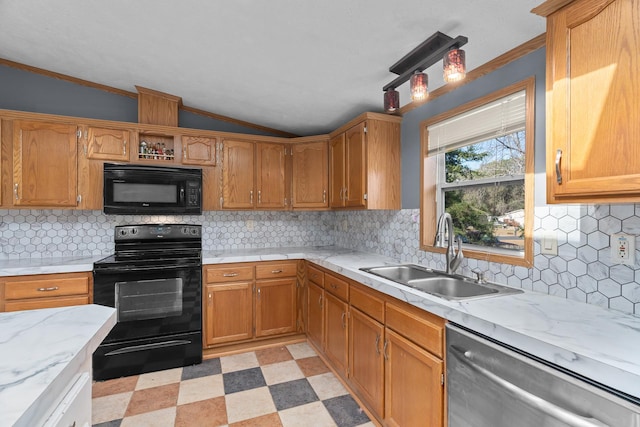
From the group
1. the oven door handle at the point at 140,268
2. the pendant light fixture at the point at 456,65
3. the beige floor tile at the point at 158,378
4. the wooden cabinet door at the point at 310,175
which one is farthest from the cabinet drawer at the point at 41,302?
the pendant light fixture at the point at 456,65

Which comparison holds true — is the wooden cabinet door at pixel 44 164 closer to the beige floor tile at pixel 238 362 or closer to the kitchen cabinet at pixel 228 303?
the kitchen cabinet at pixel 228 303

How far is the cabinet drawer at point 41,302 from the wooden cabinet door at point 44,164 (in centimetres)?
79

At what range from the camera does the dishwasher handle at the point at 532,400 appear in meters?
0.90

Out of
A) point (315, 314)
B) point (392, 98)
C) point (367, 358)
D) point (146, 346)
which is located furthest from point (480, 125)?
point (146, 346)

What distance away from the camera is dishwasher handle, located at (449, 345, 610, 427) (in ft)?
2.94

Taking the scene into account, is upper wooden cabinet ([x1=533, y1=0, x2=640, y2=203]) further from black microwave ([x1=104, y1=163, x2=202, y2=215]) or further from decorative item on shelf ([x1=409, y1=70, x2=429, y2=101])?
black microwave ([x1=104, y1=163, x2=202, y2=215])

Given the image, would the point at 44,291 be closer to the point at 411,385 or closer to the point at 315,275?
the point at 315,275

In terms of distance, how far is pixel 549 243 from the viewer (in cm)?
157

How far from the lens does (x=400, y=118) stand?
2.70 metres

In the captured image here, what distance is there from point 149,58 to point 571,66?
2.60 m

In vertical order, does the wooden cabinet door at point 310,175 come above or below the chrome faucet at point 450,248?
above

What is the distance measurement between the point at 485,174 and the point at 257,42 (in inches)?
66.0

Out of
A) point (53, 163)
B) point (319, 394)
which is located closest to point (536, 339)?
point (319, 394)

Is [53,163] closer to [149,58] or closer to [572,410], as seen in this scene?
[149,58]
